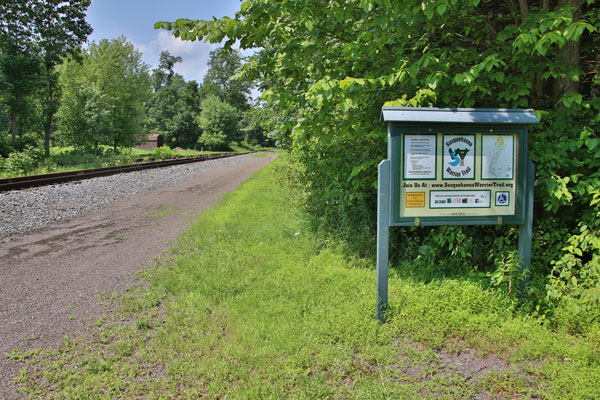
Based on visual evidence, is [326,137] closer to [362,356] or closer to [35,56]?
[362,356]

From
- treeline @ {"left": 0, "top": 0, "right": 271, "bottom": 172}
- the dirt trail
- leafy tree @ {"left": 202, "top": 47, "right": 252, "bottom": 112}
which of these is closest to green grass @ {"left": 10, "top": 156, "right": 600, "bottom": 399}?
the dirt trail

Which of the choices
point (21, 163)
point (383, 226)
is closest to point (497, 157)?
point (383, 226)

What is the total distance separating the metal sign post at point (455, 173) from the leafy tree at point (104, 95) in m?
36.5

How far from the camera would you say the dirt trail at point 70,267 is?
12.5ft

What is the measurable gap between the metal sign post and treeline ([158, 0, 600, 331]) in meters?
0.33

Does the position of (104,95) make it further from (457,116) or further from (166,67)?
(166,67)

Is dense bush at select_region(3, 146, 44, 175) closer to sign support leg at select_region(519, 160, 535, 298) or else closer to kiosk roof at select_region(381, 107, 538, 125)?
kiosk roof at select_region(381, 107, 538, 125)

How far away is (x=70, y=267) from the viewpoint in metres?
5.74

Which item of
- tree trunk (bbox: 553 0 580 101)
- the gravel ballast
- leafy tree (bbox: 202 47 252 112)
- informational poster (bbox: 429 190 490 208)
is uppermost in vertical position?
leafy tree (bbox: 202 47 252 112)

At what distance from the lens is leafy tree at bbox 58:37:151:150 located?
34.5 m

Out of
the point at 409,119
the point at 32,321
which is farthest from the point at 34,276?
the point at 409,119

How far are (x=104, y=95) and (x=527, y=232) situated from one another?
1560 inches

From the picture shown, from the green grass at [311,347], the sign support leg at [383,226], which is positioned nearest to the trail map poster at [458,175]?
the sign support leg at [383,226]

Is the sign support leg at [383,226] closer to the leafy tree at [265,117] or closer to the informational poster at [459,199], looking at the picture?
the informational poster at [459,199]
